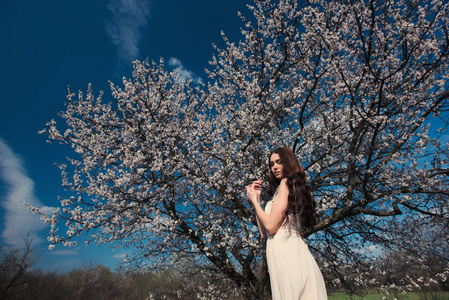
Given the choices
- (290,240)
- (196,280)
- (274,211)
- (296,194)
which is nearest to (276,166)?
(296,194)

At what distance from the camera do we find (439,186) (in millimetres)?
4918

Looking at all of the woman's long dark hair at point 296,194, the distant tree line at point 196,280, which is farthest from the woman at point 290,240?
the distant tree line at point 196,280

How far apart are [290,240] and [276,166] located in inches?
28.8

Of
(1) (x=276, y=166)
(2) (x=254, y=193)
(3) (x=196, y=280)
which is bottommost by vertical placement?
(3) (x=196, y=280)

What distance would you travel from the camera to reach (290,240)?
1945 millimetres

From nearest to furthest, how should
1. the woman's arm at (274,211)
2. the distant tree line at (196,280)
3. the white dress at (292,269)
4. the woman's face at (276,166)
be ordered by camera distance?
1. the white dress at (292,269)
2. the woman's arm at (274,211)
3. the woman's face at (276,166)
4. the distant tree line at (196,280)

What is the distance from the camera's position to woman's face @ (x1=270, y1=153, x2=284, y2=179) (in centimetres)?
231

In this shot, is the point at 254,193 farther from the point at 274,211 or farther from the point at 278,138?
the point at 278,138

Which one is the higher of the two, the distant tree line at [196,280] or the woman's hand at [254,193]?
the woman's hand at [254,193]

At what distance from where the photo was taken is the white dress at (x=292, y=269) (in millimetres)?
1804

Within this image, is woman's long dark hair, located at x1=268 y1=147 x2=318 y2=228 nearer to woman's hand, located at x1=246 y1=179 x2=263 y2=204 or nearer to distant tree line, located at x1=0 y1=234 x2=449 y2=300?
woman's hand, located at x1=246 y1=179 x2=263 y2=204

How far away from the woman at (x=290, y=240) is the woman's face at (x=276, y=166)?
5 cm

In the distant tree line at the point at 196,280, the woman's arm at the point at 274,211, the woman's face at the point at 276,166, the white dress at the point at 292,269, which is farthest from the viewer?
the distant tree line at the point at 196,280

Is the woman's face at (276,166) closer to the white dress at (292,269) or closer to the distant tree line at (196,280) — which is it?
the white dress at (292,269)
